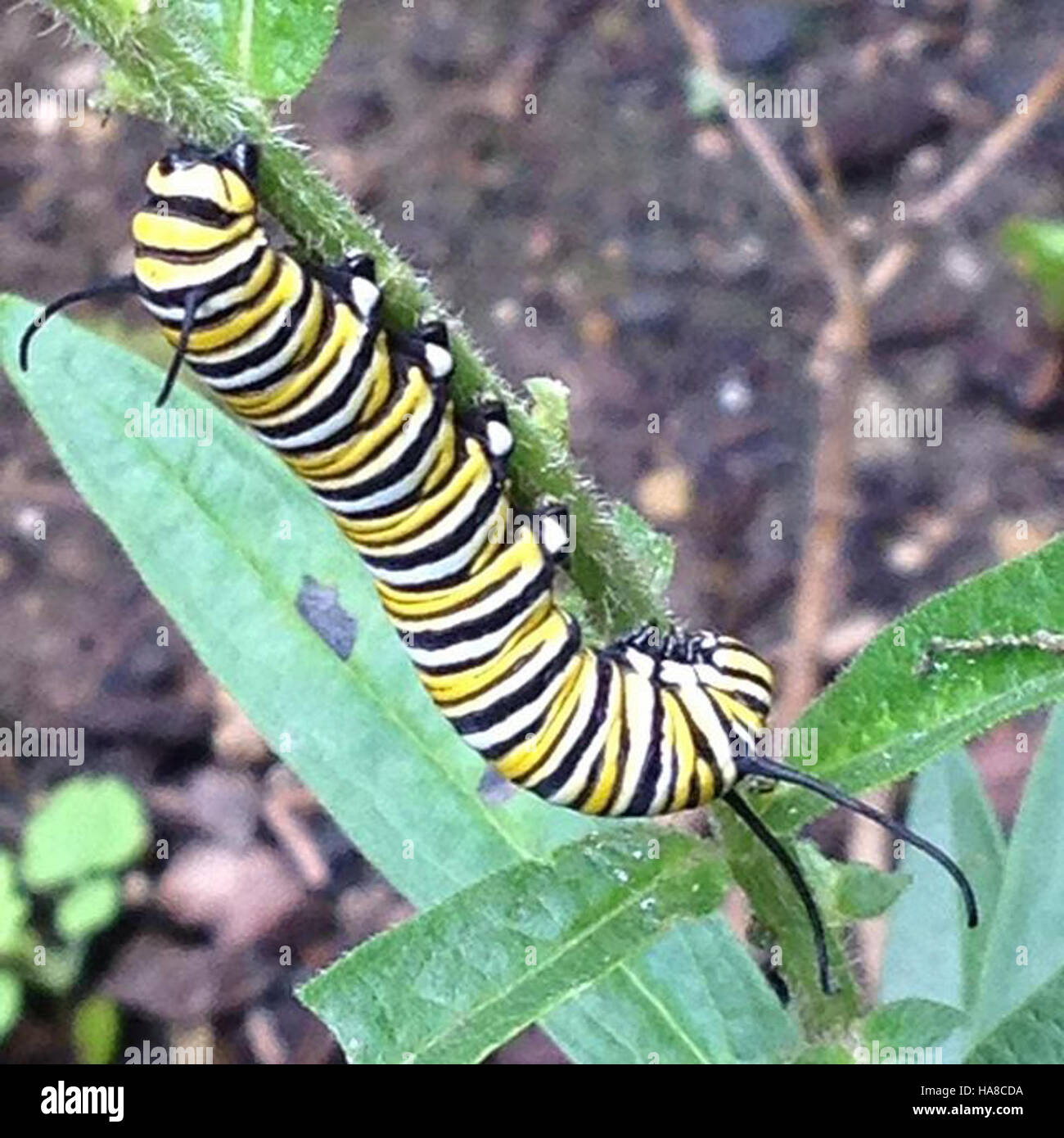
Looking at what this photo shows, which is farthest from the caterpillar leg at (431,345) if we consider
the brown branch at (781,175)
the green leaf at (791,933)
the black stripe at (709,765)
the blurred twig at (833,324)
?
the brown branch at (781,175)

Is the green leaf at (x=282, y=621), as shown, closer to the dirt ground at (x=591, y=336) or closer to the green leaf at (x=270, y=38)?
the green leaf at (x=270, y=38)

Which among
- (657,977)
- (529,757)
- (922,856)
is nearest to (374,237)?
(529,757)

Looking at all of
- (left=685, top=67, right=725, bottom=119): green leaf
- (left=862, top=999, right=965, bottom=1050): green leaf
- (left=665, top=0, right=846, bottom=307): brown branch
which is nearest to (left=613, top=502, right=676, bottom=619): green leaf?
(left=862, top=999, right=965, bottom=1050): green leaf

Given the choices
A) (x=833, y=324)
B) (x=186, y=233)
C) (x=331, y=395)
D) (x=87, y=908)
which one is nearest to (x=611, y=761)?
(x=331, y=395)

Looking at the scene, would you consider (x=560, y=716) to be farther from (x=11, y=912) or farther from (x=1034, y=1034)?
(x=11, y=912)

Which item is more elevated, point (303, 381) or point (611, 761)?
point (303, 381)

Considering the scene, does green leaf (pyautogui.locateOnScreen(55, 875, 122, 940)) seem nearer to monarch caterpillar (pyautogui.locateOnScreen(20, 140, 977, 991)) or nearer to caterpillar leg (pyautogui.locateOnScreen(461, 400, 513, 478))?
A: monarch caterpillar (pyautogui.locateOnScreen(20, 140, 977, 991))
